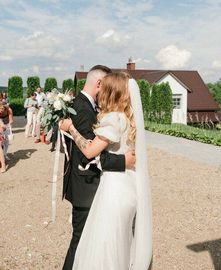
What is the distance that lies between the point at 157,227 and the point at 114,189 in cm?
290

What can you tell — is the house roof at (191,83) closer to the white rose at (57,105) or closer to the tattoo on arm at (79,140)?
the white rose at (57,105)

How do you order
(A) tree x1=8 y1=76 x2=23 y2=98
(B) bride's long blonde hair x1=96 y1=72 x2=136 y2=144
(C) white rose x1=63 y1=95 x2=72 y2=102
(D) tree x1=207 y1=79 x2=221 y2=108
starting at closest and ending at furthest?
(B) bride's long blonde hair x1=96 y1=72 x2=136 y2=144, (C) white rose x1=63 y1=95 x2=72 y2=102, (A) tree x1=8 y1=76 x2=23 y2=98, (D) tree x1=207 y1=79 x2=221 y2=108

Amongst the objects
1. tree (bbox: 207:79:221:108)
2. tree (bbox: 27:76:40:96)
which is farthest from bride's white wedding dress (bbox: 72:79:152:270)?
tree (bbox: 207:79:221:108)

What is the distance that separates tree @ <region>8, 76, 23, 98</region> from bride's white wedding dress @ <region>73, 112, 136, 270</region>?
39274 mm

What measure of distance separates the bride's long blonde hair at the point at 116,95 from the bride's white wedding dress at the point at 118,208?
4 cm

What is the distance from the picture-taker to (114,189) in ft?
10.2

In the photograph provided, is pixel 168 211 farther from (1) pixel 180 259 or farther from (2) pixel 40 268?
(2) pixel 40 268

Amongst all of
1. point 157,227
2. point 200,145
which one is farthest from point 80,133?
point 200,145

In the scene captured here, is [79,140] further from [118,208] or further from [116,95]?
[118,208]

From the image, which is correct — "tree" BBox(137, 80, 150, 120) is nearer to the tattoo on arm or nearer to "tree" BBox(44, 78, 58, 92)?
"tree" BBox(44, 78, 58, 92)

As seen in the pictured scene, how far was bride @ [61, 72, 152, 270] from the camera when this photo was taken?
297cm

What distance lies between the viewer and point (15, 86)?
135ft

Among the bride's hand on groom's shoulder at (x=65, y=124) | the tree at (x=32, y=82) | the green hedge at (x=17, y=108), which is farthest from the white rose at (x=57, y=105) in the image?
the tree at (x=32, y=82)

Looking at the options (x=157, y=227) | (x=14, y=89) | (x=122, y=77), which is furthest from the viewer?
(x=14, y=89)
